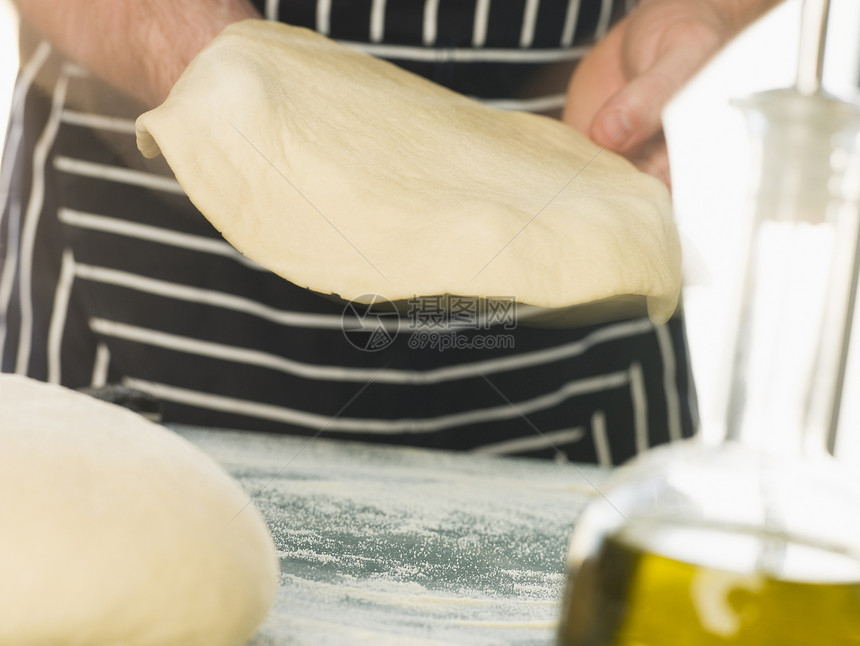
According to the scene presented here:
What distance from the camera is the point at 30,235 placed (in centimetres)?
54

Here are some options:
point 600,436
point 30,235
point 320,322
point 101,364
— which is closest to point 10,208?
point 30,235

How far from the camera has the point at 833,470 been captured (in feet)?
0.62

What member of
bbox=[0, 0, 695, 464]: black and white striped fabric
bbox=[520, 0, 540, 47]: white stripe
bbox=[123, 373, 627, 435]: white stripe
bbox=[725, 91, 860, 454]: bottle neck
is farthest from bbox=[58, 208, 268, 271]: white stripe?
bbox=[725, 91, 860, 454]: bottle neck

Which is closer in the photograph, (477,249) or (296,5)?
(477,249)

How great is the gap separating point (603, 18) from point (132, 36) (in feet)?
1.05

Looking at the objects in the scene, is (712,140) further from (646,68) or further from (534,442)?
(534,442)

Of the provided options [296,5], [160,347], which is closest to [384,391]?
[160,347]

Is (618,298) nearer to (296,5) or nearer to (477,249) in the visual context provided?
(477,249)

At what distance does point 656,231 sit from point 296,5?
0.80 feet

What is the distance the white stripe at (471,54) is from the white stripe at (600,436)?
0.26 meters

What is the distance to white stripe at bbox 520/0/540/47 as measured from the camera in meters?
0.49

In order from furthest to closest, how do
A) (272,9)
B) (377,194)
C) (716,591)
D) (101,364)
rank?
1. (101,364)
2. (272,9)
3. (377,194)
4. (716,591)

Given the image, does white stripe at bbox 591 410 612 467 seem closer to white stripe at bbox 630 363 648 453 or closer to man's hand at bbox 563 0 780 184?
white stripe at bbox 630 363 648 453

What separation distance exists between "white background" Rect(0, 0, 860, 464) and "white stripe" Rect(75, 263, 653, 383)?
75mm
